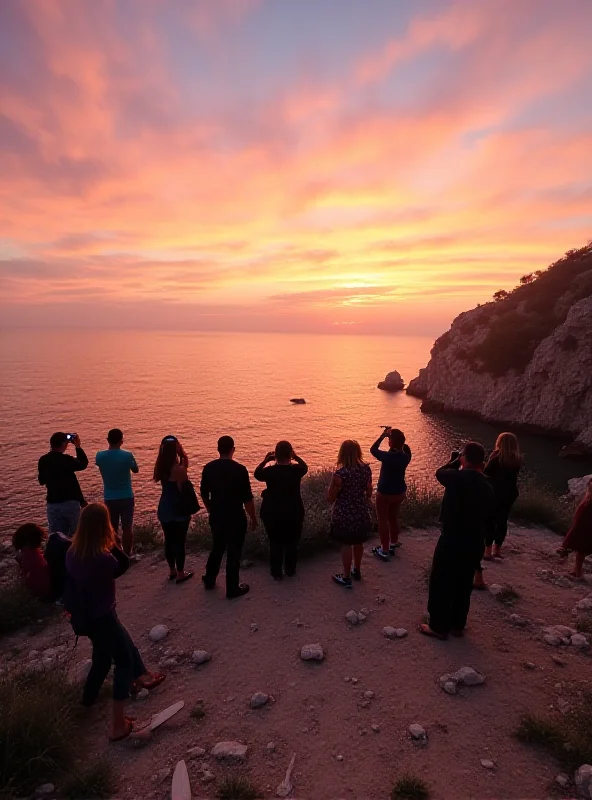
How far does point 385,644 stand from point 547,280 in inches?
2440

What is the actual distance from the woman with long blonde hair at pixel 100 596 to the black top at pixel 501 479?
265 inches

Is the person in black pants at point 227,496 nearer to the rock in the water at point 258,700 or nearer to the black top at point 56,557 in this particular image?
the black top at point 56,557

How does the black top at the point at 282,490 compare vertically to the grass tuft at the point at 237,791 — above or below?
above

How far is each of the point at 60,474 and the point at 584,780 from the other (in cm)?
864

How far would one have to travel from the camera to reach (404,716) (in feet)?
15.8

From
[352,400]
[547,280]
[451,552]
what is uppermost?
Answer: [547,280]

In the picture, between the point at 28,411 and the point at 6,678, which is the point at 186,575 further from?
the point at 28,411

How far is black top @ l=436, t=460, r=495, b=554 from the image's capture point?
570 cm

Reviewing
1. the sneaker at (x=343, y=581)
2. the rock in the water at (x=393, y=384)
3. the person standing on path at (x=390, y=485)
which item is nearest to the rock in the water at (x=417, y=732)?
the sneaker at (x=343, y=581)

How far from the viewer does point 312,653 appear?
5.82 meters

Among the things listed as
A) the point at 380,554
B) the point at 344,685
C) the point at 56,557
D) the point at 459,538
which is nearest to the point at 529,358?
the point at 380,554

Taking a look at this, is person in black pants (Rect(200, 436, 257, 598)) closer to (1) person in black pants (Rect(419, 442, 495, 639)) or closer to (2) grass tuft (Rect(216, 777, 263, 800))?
(1) person in black pants (Rect(419, 442, 495, 639))

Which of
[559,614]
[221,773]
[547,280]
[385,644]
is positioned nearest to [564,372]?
[547,280]

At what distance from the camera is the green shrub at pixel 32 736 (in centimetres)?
407
